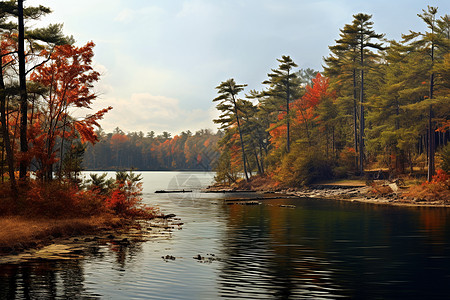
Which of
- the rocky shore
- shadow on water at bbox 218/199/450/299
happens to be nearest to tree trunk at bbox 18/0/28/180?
shadow on water at bbox 218/199/450/299

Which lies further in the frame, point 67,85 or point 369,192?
point 369,192

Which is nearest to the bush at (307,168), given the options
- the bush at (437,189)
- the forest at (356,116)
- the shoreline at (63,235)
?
the forest at (356,116)

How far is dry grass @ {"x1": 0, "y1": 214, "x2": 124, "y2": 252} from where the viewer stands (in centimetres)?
1872

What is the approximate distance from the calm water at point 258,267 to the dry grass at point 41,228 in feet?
9.29

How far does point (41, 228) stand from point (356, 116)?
5314 centimetres

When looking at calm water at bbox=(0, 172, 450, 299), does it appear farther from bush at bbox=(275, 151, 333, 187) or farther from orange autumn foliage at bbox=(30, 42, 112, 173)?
bush at bbox=(275, 151, 333, 187)

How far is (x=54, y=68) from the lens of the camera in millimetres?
27531

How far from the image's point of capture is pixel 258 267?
53.4ft

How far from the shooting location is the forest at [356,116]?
2032 inches

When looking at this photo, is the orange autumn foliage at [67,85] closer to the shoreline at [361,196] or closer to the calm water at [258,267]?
the calm water at [258,267]

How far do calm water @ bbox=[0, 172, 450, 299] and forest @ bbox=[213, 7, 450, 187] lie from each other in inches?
1050

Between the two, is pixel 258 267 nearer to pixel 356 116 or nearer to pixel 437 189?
pixel 437 189

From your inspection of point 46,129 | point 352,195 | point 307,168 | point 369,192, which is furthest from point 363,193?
point 46,129

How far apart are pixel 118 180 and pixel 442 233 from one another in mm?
19038
